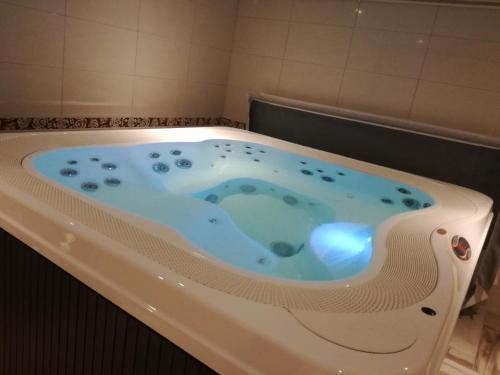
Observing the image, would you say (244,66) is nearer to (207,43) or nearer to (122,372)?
(207,43)

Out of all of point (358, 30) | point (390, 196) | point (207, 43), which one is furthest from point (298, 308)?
point (207, 43)

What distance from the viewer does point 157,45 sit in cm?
238

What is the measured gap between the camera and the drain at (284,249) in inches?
54.9

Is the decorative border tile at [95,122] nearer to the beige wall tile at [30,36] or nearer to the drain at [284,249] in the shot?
the beige wall tile at [30,36]

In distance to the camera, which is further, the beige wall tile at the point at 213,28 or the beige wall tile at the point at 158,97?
the beige wall tile at the point at 213,28

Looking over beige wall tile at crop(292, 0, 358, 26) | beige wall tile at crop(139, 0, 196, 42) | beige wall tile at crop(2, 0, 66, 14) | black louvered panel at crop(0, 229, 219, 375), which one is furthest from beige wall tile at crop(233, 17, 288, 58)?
black louvered panel at crop(0, 229, 219, 375)

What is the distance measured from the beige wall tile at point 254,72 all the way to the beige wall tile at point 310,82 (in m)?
0.08

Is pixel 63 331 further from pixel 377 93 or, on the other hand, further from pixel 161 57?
pixel 377 93

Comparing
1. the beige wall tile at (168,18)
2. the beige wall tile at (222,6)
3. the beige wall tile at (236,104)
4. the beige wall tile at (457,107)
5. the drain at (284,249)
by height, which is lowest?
the drain at (284,249)

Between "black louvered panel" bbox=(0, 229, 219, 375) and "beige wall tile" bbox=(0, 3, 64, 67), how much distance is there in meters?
1.15

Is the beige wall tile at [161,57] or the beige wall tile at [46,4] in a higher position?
the beige wall tile at [46,4]

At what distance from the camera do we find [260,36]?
2.88m

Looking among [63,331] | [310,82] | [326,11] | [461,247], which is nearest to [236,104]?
[310,82]

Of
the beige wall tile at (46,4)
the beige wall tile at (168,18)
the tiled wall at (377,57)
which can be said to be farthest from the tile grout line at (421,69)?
the beige wall tile at (46,4)
